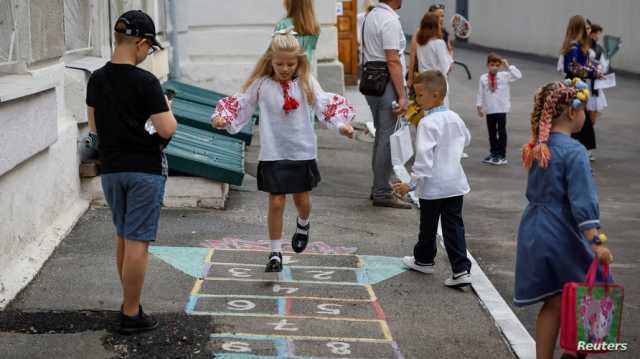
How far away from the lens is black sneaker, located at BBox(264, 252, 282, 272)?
7445 mm

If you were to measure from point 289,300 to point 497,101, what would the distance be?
25.2 ft

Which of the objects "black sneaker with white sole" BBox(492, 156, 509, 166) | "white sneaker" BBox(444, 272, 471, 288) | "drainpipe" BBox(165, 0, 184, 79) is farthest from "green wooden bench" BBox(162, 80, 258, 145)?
"white sneaker" BBox(444, 272, 471, 288)

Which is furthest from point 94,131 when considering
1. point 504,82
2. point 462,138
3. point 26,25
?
point 504,82

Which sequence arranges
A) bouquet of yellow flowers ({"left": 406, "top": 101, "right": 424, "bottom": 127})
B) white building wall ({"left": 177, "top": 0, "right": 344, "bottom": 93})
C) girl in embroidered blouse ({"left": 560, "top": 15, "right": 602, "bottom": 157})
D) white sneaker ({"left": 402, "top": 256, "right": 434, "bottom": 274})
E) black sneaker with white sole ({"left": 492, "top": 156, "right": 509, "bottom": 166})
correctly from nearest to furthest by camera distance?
1. white sneaker ({"left": 402, "top": 256, "right": 434, "bottom": 274})
2. bouquet of yellow flowers ({"left": 406, "top": 101, "right": 424, "bottom": 127})
3. girl in embroidered blouse ({"left": 560, "top": 15, "right": 602, "bottom": 157})
4. black sneaker with white sole ({"left": 492, "top": 156, "right": 509, "bottom": 166})
5. white building wall ({"left": 177, "top": 0, "right": 344, "bottom": 93})

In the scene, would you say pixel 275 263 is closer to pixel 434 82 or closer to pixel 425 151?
pixel 425 151

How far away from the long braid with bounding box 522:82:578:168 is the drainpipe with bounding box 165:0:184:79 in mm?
10856

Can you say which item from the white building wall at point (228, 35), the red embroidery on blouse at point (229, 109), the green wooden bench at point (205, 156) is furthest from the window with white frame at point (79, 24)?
the white building wall at point (228, 35)

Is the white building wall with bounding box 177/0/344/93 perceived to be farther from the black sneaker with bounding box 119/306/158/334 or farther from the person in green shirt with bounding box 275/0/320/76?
the black sneaker with bounding box 119/306/158/334

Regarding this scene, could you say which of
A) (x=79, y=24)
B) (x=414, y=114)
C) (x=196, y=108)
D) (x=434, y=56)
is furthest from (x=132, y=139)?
(x=434, y=56)

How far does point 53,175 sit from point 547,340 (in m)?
4.07

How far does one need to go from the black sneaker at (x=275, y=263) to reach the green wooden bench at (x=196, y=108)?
4230 mm

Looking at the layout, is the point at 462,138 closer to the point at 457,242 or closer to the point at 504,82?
the point at 457,242

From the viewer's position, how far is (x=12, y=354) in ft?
18.1

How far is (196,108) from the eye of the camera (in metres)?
12.9
